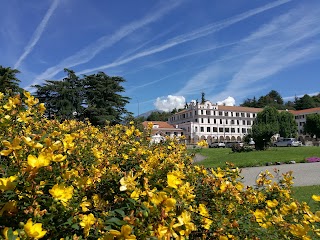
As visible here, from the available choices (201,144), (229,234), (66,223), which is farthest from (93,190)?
(201,144)

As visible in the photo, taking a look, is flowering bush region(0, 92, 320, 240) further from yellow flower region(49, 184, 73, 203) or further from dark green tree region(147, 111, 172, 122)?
dark green tree region(147, 111, 172, 122)

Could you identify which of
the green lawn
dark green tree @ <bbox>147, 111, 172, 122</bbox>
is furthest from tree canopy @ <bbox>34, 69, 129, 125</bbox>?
dark green tree @ <bbox>147, 111, 172, 122</bbox>

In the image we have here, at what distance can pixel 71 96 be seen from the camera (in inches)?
1204

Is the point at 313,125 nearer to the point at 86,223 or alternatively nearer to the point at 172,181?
the point at 172,181

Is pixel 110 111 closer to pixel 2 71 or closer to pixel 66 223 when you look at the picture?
pixel 2 71

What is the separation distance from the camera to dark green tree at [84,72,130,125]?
99.7 ft

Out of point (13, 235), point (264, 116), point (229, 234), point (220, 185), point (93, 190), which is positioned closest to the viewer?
point (13, 235)

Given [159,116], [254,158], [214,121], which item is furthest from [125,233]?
[159,116]

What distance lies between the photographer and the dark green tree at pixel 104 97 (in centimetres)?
3038

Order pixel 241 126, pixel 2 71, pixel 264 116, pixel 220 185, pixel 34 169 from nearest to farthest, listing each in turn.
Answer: pixel 34 169 < pixel 220 185 < pixel 2 71 < pixel 264 116 < pixel 241 126

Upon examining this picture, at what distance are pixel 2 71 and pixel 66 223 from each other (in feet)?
96.2

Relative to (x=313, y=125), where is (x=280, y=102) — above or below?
above

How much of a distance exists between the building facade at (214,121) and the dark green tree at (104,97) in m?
35.5

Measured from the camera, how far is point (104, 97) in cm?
3216
